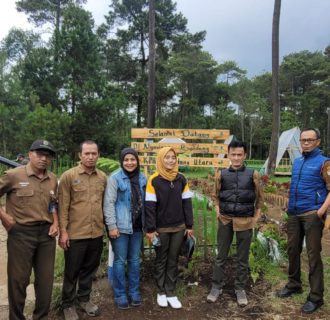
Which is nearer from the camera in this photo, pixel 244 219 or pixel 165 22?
pixel 244 219

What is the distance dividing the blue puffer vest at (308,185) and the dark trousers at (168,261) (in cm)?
116

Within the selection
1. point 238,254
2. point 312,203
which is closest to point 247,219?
point 238,254

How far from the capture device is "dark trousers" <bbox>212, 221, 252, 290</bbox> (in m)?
3.49

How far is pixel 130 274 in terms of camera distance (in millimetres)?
3346

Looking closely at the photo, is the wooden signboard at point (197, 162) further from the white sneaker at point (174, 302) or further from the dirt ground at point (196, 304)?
the white sneaker at point (174, 302)

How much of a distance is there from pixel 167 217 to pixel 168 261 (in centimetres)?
46

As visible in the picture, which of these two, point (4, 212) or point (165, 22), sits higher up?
point (165, 22)

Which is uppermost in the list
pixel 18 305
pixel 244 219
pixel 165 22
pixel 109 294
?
pixel 165 22

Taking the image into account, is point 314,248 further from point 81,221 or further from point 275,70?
point 275,70

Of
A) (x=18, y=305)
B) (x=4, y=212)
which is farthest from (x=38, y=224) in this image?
(x=18, y=305)

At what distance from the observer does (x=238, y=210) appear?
346 centimetres

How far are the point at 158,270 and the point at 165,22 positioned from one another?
2320 centimetres

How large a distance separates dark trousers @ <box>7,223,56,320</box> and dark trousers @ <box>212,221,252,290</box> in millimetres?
1616

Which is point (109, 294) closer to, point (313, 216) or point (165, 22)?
point (313, 216)
